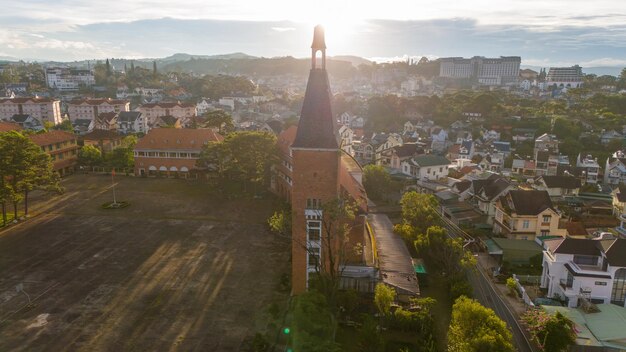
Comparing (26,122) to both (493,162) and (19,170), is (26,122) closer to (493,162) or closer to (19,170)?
(19,170)

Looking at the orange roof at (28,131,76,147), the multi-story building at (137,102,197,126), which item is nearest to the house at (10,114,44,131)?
the multi-story building at (137,102,197,126)

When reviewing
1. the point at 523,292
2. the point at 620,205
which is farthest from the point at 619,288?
the point at 620,205

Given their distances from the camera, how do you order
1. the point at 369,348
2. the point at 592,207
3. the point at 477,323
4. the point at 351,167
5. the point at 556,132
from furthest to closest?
the point at 556,132 → the point at 592,207 → the point at 351,167 → the point at 369,348 → the point at 477,323

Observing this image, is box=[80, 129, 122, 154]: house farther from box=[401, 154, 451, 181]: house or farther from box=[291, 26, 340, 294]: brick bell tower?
box=[291, 26, 340, 294]: brick bell tower

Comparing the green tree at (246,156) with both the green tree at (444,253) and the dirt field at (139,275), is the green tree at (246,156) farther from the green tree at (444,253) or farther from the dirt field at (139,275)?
the green tree at (444,253)

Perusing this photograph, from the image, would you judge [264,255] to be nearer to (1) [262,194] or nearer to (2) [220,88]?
(1) [262,194]

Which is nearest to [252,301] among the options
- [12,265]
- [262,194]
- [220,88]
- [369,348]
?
[369,348]
